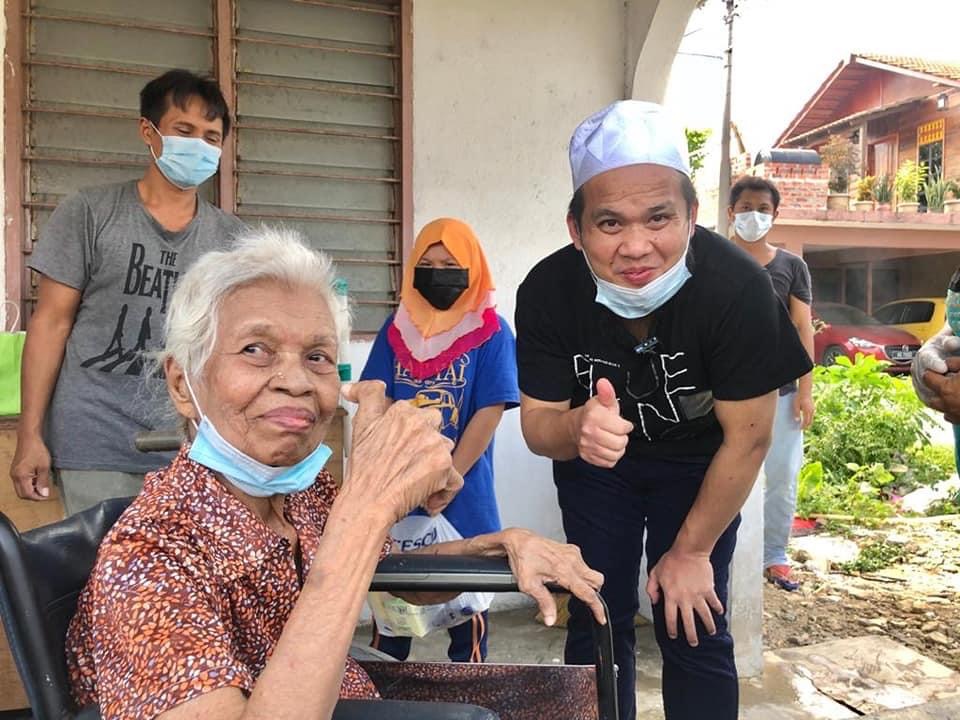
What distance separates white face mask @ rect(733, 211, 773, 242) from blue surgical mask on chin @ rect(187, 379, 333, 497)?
3.28 m

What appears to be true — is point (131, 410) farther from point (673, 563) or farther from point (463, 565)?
point (673, 563)

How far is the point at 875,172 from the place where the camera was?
1892cm

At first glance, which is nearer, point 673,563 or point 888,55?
point 673,563

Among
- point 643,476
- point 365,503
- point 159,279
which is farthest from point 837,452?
point 365,503

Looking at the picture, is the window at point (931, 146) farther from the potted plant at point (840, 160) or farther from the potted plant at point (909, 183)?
the potted plant at point (840, 160)

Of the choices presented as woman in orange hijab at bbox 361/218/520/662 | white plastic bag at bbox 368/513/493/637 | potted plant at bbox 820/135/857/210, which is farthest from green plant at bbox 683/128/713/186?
white plastic bag at bbox 368/513/493/637

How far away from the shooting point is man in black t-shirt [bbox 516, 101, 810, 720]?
176cm

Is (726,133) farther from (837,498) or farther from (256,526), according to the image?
(256,526)

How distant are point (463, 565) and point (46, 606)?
669 mm

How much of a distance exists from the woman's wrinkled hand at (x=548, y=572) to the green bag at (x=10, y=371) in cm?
179

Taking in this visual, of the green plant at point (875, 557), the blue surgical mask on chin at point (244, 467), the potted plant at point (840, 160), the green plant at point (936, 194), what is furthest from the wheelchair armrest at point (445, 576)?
the potted plant at point (840, 160)

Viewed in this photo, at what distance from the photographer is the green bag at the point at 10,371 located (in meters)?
2.51

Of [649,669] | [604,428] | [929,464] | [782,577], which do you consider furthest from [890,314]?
[604,428]

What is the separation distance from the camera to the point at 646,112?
5.79ft
